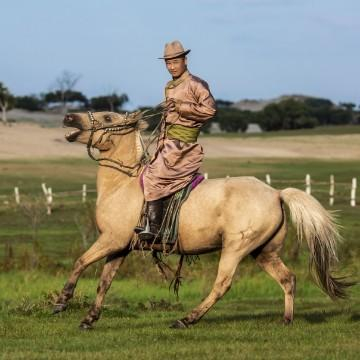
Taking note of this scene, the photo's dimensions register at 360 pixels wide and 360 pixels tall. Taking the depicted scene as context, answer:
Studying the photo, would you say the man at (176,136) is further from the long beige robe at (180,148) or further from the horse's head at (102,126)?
the horse's head at (102,126)

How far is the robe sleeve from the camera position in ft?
38.9

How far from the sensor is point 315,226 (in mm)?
11844

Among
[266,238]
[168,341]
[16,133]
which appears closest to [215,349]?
[168,341]

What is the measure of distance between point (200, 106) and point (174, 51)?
2.24ft

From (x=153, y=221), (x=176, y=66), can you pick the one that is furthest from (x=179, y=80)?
(x=153, y=221)

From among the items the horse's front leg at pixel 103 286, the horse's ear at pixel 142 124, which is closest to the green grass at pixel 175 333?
the horse's front leg at pixel 103 286

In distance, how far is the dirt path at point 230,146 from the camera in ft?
287

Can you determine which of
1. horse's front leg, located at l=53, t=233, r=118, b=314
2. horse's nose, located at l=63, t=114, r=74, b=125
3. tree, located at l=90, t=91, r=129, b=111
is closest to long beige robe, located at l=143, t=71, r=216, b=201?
horse's front leg, located at l=53, t=233, r=118, b=314

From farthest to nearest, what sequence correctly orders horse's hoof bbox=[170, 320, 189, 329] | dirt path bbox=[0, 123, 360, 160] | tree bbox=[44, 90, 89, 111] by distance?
tree bbox=[44, 90, 89, 111] → dirt path bbox=[0, 123, 360, 160] → horse's hoof bbox=[170, 320, 189, 329]

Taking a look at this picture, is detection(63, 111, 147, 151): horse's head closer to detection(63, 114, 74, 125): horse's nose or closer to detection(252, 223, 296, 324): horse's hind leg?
detection(63, 114, 74, 125): horse's nose

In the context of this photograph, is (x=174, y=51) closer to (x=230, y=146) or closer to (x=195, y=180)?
(x=195, y=180)

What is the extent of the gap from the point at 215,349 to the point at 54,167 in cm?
6114

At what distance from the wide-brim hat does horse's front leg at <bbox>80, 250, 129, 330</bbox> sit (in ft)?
7.15

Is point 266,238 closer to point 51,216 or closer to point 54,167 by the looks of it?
point 51,216
